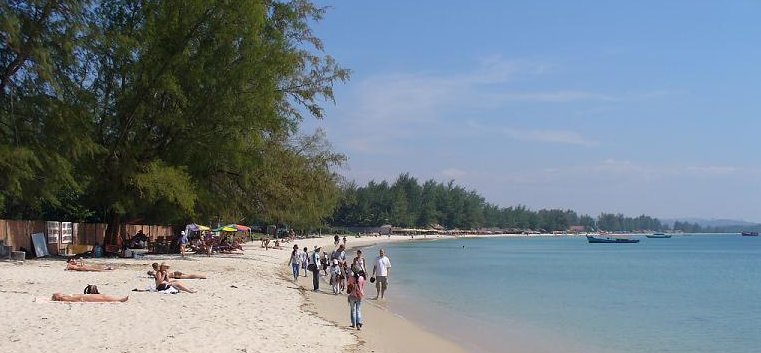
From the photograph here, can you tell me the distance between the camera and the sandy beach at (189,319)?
12.0 meters

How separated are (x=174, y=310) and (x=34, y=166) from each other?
1363cm

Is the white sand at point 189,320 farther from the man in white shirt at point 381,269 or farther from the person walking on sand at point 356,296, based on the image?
the man in white shirt at point 381,269

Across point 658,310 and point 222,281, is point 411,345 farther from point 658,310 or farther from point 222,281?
point 658,310

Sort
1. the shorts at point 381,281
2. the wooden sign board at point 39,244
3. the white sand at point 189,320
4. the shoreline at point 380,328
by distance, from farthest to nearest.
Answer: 1. the wooden sign board at point 39,244
2. the shorts at point 381,281
3. the shoreline at point 380,328
4. the white sand at point 189,320

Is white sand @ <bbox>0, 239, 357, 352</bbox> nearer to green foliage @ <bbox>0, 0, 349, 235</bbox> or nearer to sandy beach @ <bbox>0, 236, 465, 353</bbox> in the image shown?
sandy beach @ <bbox>0, 236, 465, 353</bbox>

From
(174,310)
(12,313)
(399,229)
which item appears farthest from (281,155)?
(399,229)

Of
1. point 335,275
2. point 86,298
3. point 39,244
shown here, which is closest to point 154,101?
point 39,244

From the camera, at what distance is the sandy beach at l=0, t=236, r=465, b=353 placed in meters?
12.0

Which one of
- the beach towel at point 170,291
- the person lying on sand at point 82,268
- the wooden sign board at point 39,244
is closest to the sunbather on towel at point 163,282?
the beach towel at point 170,291

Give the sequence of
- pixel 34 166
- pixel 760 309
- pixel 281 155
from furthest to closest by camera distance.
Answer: pixel 281 155 < pixel 760 309 < pixel 34 166

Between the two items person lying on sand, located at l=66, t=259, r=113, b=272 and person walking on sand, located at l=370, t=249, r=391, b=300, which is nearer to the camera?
person walking on sand, located at l=370, t=249, r=391, b=300

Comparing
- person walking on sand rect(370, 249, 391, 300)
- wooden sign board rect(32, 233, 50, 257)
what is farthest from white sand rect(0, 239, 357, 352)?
wooden sign board rect(32, 233, 50, 257)

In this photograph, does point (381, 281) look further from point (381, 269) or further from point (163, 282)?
point (163, 282)

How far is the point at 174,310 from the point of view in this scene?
625 inches
